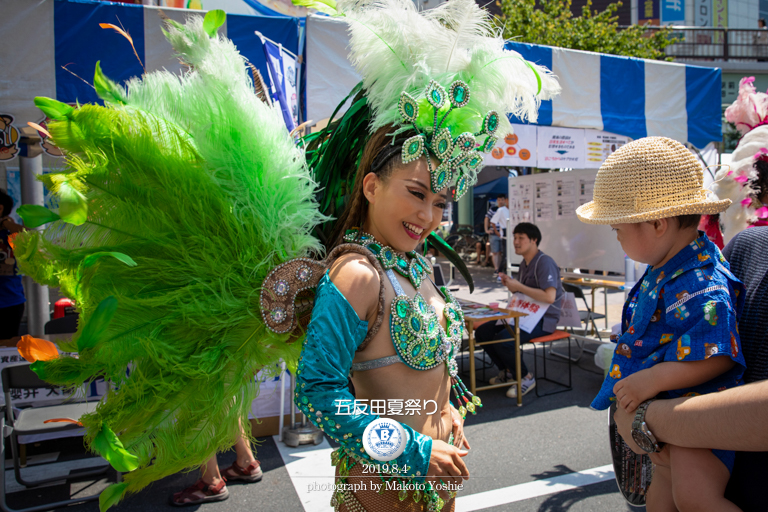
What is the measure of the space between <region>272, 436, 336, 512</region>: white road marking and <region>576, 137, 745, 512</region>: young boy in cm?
199

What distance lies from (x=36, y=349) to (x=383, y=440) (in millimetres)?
911

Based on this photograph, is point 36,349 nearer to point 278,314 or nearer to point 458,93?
point 278,314

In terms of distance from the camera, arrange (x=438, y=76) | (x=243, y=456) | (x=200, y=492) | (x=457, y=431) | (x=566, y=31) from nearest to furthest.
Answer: (x=438, y=76), (x=457, y=431), (x=200, y=492), (x=243, y=456), (x=566, y=31)

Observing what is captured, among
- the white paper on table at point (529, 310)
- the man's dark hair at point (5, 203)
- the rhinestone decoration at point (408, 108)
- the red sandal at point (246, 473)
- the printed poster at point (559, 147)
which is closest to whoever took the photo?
the rhinestone decoration at point (408, 108)

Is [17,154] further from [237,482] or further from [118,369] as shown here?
[118,369]

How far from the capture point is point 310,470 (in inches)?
130

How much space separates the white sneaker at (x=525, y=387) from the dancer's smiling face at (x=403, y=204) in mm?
3746

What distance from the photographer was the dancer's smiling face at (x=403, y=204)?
53.2 inches

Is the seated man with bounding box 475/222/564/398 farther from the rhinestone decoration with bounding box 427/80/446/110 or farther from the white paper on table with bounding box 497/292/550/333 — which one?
the rhinestone decoration with bounding box 427/80/446/110

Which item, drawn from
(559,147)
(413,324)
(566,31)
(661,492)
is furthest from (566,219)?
(566,31)

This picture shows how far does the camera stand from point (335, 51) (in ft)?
12.8

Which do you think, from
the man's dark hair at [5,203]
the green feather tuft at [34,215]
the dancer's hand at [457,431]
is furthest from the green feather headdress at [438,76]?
the man's dark hair at [5,203]

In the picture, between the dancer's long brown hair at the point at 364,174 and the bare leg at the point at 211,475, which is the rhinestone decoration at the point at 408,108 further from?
the bare leg at the point at 211,475

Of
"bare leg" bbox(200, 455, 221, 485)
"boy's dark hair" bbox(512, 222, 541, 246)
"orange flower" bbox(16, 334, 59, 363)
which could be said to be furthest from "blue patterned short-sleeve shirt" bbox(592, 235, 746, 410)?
"boy's dark hair" bbox(512, 222, 541, 246)
